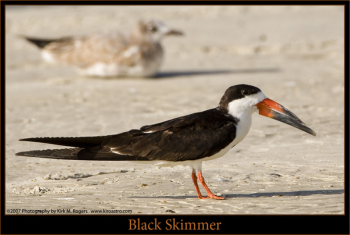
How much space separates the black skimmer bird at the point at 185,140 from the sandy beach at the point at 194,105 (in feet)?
1.30

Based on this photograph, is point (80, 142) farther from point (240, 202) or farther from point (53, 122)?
point (53, 122)

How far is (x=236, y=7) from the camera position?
67.3ft

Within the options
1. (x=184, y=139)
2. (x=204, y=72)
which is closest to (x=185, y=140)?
(x=184, y=139)

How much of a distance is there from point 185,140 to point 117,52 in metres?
7.37

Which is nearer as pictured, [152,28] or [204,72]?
[152,28]

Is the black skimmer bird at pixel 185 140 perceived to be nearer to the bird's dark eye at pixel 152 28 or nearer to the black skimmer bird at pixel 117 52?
the black skimmer bird at pixel 117 52

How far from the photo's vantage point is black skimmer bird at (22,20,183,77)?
42.3 ft

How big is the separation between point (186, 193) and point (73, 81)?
7.34 meters

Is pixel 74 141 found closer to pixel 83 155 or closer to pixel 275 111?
pixel 83 155

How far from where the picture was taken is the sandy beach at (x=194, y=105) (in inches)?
235

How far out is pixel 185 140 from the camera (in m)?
5.84

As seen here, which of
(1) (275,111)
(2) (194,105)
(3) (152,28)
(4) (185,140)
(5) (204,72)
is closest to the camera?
(4) (185,140)

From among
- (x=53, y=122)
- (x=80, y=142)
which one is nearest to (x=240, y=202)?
(x=80, y=142)

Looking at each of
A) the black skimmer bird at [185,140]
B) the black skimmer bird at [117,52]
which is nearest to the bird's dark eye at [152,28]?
the black skimmer bird at [117,52]
